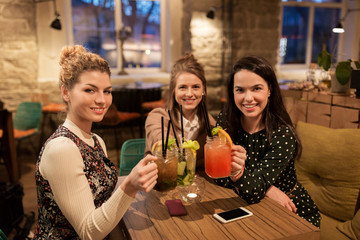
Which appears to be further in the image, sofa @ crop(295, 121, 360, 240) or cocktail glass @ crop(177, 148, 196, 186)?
sofa @ crop(295, 121, 360, 240)

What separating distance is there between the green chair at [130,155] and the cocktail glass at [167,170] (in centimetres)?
99

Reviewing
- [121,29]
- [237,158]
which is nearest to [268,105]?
[237,158]

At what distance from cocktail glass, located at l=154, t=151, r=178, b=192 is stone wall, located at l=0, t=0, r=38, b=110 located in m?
Result: 4.34

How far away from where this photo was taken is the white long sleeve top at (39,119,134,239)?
1127mm

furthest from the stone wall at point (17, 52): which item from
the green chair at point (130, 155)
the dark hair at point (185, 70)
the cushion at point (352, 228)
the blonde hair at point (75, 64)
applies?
the cushion at point (352, 228)

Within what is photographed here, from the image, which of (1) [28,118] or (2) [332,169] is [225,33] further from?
(2) [332,169]

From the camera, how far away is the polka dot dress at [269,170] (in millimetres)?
1426

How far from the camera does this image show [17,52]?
4.69 m

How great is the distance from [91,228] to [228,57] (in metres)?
5.09

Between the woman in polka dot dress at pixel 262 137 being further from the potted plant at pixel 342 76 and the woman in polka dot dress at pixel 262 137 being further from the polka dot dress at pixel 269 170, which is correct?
the potted plant at pixel 342 76

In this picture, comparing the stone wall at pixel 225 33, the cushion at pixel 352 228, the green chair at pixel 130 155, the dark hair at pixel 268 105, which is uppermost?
the stone wall at pixel 225 33

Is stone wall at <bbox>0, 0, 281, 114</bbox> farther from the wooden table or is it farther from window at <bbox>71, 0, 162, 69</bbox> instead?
the wooden table

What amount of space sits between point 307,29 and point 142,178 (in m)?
7.04

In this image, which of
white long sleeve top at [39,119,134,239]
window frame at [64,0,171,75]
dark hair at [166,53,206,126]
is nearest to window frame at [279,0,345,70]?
window frame at [64,0,171,75]
